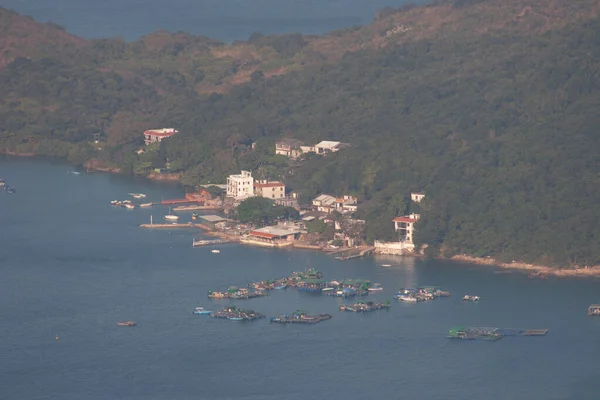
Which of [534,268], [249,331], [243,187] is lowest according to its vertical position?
[249,331]

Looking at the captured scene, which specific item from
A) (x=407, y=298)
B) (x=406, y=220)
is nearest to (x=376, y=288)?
(x=407, y=298)

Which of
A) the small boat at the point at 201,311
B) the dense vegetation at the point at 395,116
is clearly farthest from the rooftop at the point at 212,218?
the small boat at the point at 201,311

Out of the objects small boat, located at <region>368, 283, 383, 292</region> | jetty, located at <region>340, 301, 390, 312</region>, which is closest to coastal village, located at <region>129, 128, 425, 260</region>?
small boat, located at <region>368, 283, 383, 292</region>

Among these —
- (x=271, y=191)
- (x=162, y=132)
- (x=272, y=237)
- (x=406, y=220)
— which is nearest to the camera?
Answer: (x=406, y=220)

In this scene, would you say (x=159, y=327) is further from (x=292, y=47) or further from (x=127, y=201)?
(x=292, y=47)

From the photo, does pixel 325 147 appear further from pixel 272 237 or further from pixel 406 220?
pixel 406 220

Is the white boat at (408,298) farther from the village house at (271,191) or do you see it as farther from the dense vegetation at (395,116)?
the village house at (271,191)

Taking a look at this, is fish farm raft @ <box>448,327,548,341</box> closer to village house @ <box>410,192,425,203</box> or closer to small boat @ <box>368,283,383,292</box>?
small boat @ <box>368,283,383,292</box>
